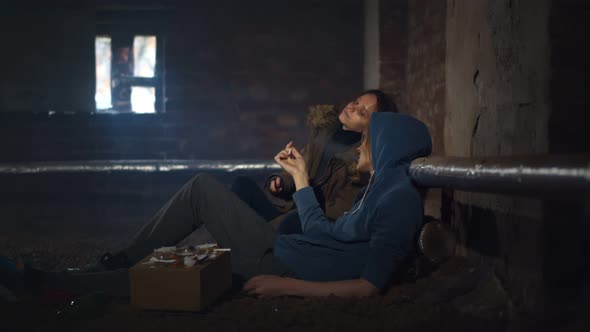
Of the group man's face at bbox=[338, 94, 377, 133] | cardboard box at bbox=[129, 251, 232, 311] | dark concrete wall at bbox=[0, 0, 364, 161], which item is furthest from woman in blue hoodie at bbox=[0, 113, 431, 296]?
dark concrete wall at bbox=[0, 0, 364, 161]

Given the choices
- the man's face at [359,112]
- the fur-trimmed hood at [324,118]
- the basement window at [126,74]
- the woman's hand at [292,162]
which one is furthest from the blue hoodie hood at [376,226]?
the basement window at [126,74]

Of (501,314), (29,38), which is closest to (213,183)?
(501,314)

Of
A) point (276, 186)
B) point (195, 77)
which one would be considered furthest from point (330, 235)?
point (195, 77)

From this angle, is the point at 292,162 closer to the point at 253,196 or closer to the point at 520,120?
the point at 253,196

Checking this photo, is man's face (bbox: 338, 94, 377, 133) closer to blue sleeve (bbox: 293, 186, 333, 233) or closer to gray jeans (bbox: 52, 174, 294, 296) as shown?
blue sleeve (bbox: 293, 186, 333, 233)

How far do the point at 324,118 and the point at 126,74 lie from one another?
277cm

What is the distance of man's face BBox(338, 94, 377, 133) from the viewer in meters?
2.81

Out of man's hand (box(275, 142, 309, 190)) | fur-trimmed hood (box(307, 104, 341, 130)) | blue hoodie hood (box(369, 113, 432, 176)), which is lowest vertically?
man's hand (box(275, 142, 309, 190))

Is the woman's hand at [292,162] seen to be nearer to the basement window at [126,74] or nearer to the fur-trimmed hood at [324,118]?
the fur-trimmed hood at [324,118]

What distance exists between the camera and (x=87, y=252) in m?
3.69

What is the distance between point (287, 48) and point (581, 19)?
12.1 feet

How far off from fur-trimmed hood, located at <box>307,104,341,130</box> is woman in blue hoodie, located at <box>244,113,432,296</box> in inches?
34.8

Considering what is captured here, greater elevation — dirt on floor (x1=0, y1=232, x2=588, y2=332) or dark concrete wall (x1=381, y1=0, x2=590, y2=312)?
dark concrete wall (x1=381, y1=0, x2=590, y2=312)

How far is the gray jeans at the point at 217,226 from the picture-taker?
89.1 inches
